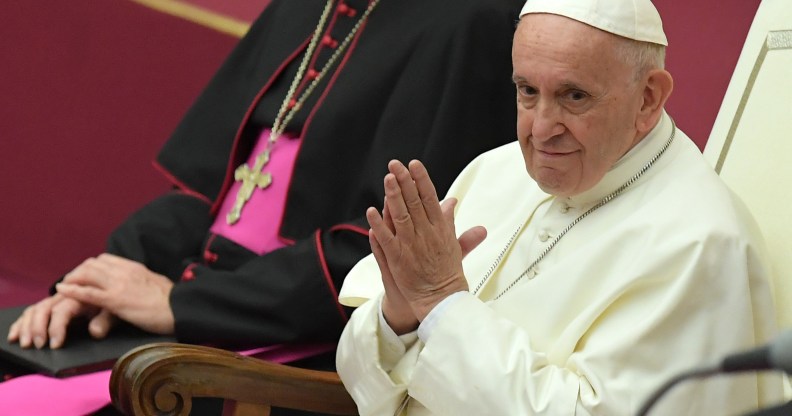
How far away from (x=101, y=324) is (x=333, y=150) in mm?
772

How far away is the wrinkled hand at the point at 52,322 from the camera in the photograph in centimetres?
332

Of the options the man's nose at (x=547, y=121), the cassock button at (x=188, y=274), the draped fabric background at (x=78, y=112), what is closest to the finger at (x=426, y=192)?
the man's nose at (x=547, y=121)

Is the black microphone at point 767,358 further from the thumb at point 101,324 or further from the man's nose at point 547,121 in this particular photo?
the thumb at point 101,324

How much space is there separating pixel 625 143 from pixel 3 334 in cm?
181

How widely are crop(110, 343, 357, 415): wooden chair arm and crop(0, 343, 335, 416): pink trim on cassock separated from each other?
318 millimetres

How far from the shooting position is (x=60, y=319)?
336cm

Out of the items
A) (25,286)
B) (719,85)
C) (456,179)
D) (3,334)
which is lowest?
(25,286)

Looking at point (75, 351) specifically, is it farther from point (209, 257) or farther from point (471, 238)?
point (471, 238)

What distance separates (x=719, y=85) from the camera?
11.8 ft

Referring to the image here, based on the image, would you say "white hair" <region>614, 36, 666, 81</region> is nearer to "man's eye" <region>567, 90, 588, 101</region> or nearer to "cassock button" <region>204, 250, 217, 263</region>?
"man's eye" <region>567, 90, 588, 101</region>

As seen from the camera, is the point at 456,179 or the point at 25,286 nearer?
the point at 456,179

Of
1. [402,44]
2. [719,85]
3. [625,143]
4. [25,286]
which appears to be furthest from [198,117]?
[625,143]

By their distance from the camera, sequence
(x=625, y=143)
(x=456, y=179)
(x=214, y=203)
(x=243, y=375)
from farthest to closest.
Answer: (x=214, y=203) < (x=456, y=179) < (x=243, y=375) < (x=625, y=143)

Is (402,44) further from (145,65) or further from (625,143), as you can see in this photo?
(145,65)
